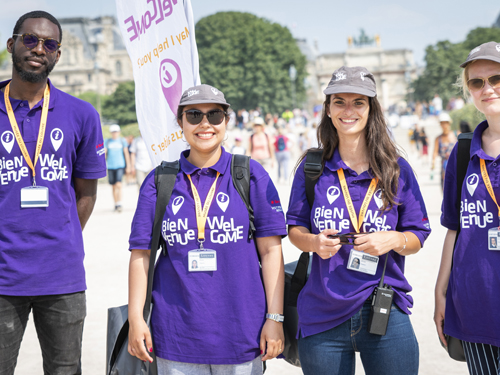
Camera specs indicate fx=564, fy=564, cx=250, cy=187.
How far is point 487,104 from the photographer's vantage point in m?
2.51

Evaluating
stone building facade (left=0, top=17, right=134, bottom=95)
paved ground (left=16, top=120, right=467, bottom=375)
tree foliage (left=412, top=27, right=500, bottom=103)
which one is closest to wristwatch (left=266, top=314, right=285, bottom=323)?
paved ground (left=16, top=120, right=467, bottom=375)

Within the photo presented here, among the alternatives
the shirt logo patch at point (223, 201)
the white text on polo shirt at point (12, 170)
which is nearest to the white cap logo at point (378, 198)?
the shirt logo patch at point (223, 201)

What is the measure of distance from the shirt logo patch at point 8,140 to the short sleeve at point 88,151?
35 cm

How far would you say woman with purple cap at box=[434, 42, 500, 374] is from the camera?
7.87 feet

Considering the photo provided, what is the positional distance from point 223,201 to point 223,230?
14 cm

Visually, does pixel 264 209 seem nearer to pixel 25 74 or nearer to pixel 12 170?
pixel 12 170

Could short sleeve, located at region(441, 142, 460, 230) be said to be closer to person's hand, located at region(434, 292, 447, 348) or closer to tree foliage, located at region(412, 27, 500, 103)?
person's hand, located at region(434, 292, 447, 348)

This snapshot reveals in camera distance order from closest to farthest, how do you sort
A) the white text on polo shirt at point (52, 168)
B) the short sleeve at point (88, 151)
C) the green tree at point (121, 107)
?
the white text on polo shirt at point (52, 168) → the short sleeve at point (88, 151) → the green tree at point (121, 107)

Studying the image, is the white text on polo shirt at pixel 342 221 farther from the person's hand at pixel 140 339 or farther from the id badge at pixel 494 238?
the person's hand at pixel 140 339

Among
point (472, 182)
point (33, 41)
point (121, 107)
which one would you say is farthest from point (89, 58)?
point (472, 182)

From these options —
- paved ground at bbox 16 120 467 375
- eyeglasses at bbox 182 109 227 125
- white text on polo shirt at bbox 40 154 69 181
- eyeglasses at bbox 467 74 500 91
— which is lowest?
paved ground at bbox 16 120 467 375

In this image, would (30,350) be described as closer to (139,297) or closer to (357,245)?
(139,297)

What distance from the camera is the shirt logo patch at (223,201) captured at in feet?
8.73

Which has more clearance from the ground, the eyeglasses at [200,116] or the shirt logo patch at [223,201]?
the eyeglasses at [200,116]
